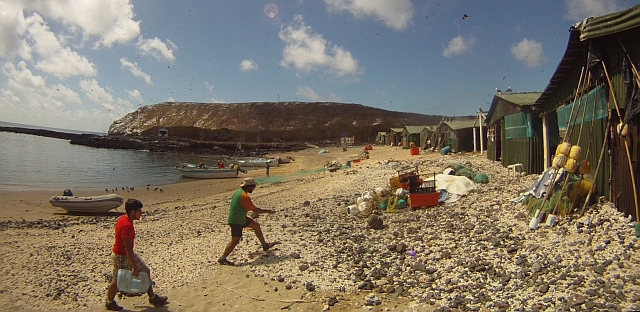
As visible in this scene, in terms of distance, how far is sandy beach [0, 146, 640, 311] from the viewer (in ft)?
17.1

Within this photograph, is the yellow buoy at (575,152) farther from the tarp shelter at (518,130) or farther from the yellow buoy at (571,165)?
the tarp shelter at (518,130)

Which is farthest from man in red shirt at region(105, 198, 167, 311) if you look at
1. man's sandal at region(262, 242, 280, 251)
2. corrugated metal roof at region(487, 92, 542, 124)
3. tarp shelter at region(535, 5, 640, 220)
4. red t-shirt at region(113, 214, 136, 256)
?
corrugated metal roof at region(487, 92, 542, 124)

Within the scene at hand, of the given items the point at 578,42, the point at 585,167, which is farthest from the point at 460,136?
the point at 585,167

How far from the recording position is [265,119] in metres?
122

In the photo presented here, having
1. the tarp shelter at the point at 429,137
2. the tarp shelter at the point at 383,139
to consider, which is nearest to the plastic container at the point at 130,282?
the tarp shelter at the point at 429,137

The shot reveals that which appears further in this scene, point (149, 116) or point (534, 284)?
point (149, 116)

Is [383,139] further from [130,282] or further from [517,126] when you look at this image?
[130,282]

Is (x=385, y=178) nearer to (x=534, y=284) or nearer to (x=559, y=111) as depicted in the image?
(x=559, y=111)

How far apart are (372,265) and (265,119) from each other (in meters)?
117

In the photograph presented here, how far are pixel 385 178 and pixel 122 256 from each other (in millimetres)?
12717

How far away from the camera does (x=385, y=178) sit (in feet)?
55.1

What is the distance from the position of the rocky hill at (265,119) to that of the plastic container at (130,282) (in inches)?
3046

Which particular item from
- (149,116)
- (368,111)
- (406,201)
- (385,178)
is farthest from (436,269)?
(149,116)

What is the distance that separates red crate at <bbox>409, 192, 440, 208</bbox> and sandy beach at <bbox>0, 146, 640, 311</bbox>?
299mm
